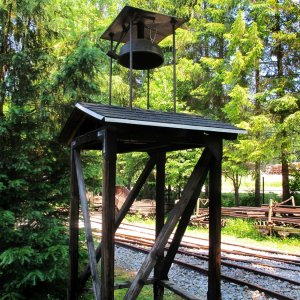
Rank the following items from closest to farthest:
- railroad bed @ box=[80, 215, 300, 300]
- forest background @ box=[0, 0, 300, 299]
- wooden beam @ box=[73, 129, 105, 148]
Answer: wooden beam @ box=[73, 129, 105, 148], forest background @ box=[0, 0, 300, 299], railroad bed @ box=[80, 215, 300, 300]

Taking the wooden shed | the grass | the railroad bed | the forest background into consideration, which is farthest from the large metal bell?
the grass

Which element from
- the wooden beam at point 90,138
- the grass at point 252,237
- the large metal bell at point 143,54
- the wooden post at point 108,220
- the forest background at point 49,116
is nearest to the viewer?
the wooden post at point 108,220

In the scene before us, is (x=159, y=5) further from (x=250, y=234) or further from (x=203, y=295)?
(x=203, y=295)

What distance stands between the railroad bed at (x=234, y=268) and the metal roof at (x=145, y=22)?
13.3 ft

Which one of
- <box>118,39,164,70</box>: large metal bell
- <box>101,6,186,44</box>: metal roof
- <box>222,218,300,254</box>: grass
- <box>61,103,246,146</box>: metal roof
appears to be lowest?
<box>222,218,300,254</box>: grass

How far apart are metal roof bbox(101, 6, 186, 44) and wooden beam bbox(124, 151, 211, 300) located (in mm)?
2134

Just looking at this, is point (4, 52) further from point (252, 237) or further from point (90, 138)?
point (252, 237)

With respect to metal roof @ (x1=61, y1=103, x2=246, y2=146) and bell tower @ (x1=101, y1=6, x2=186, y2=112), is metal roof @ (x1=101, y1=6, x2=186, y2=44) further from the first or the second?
metal roof @ (x1=61, y1=103, x2=246, y2=146)

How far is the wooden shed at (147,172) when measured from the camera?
3.93 metres

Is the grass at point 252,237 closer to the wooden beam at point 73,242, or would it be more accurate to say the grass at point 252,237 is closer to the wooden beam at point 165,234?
the wooden beam at point 73,242

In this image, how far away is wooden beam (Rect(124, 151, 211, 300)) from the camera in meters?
3.93

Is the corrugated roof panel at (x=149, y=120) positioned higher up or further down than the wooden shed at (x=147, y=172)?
higher up

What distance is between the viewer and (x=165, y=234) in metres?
4.06

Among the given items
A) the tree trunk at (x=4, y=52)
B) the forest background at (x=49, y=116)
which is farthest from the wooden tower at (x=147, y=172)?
the tree trunk at (x=4, y=52)
